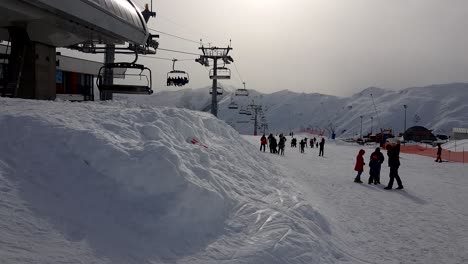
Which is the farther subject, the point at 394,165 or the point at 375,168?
the point at 375,168

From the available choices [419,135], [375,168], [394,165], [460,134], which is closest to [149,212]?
[394,165]

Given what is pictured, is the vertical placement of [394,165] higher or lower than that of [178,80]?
lower

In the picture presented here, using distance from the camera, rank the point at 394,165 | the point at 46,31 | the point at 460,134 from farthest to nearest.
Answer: the point at 460,134 < the point at 394,165 < the point at 46,31

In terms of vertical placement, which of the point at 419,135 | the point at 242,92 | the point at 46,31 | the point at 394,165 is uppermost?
the point at 242,92

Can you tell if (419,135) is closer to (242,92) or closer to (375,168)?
(242,92)

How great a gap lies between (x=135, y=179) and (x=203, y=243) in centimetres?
135

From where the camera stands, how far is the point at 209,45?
32.2m

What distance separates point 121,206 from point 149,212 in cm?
36

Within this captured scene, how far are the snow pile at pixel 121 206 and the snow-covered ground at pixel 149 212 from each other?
0.6 inches

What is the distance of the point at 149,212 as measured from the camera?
463 centimetres

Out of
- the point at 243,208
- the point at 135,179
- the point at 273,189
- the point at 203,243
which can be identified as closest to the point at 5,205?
the point at 135,179

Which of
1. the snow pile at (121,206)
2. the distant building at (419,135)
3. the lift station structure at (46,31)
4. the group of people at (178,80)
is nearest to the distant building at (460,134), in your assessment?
the distant building at (419,135)

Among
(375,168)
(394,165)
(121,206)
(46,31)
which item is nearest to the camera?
(121,206)

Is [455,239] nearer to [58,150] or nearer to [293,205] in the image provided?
[293,205]
